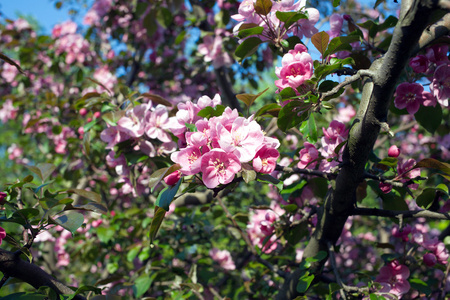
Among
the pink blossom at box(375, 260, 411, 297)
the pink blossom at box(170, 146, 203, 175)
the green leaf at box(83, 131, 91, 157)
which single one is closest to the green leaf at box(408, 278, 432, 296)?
the pink blossom at box(375, 260, 411, 297)

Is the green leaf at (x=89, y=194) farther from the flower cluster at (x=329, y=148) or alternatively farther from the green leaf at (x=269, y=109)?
the flower cluster at (x=329, y=148)

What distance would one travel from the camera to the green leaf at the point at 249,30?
111 centimetres

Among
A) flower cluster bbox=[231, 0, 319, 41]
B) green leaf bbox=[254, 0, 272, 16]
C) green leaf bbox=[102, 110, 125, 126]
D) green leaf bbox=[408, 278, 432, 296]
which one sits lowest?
green leaf bbox=[408, 278, 432, 296]

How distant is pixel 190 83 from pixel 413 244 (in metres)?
2.95

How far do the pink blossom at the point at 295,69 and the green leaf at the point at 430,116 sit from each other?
57 centimetres

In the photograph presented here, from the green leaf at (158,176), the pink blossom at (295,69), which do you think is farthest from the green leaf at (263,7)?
the green leaf at (158,176)

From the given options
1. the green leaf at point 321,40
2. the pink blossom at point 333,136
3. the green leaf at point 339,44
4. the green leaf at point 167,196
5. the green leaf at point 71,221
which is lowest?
the pink blossom at point 333,136

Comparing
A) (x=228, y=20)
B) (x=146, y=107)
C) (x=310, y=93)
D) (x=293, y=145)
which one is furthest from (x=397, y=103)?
(x=228, y=20)

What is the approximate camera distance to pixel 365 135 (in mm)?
1028

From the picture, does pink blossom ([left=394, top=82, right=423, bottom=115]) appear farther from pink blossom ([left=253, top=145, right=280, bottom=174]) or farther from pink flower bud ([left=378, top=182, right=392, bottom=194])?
pink blossom ([left=253, top=145, right=280, bottom=174])

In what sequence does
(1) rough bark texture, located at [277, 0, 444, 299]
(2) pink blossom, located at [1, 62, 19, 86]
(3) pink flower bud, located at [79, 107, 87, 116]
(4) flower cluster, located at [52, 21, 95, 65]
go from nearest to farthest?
(1) rough bark texture, located at [277, 0, 444, 299] < (3) pink flower bud, located at [79, 107, 87, 116] < (4) flower cluster, located at [52, 21, 95, 65] < (2) pink blossom, located at [1, 62, 19, 86]

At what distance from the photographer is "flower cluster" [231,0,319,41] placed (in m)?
1.18

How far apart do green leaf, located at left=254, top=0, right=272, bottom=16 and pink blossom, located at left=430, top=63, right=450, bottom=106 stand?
62cm

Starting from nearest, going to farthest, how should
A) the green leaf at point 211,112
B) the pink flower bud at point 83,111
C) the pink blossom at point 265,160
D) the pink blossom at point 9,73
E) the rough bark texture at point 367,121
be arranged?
the rough bark texture at point 367,121 → the pink blossom at point 265,160 → the green leaf at point 211,112 → the pink flower bud at point 83,111 → the pink blossom at point 9,73
